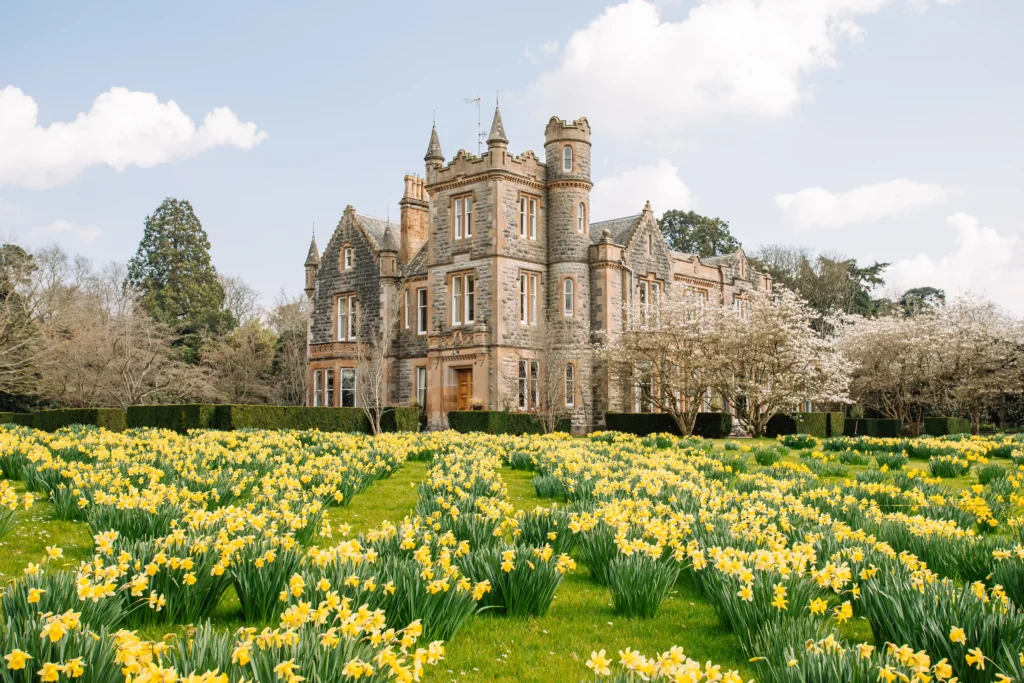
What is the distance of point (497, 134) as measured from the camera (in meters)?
33.6

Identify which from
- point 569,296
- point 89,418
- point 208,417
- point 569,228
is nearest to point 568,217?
point 569,228

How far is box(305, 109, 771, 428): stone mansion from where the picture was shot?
3312 centimetres

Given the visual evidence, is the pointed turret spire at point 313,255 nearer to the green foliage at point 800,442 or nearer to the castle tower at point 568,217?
the castle tower at point 568,217

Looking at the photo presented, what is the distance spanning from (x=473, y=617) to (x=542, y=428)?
2298 cm

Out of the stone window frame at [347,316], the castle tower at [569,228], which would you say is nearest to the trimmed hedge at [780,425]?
the castle tower at [569,228]

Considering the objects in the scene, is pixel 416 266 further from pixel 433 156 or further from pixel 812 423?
pixel 812 423

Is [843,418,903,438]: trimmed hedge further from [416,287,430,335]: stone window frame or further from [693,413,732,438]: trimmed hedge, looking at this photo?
[416,287,430,335]: stone window frame

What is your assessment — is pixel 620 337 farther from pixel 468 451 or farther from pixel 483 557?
pixel 483 557

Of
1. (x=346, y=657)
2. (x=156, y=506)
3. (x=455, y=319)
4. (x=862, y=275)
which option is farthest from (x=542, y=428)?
(x=862, y=275)

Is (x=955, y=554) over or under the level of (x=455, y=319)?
under

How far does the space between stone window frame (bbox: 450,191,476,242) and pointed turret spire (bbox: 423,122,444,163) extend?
3896 mm

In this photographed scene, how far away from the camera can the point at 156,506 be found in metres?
6.89

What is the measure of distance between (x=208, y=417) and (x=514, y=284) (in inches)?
529

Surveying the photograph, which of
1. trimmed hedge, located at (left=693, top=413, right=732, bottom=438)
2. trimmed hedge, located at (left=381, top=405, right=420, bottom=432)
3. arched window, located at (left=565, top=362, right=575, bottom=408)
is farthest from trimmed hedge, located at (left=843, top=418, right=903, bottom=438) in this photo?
trimmed hedge, located at (left=381, top=405, right=420, bottom=432)
